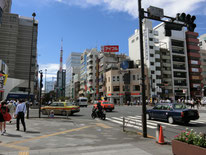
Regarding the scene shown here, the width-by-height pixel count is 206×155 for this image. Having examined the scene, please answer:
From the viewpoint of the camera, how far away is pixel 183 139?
5.09 m

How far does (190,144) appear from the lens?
186 inches

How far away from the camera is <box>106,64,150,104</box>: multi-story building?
58.7m

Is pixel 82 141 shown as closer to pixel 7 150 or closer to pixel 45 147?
pixel 45 147

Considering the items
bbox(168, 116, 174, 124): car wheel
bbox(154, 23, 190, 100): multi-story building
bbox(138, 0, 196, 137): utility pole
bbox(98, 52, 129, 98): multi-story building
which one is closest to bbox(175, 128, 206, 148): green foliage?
bbox(138, 0, 196, 137): utility pole

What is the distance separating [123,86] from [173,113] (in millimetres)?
48647

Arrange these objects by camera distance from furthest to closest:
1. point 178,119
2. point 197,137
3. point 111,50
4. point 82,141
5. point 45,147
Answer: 1. point 111,50
2. point 178,119
3. point 82,141
4. point 45,147
5. point 197,137

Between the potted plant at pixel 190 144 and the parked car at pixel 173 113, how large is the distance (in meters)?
7.24

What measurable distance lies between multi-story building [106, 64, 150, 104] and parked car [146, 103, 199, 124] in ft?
144

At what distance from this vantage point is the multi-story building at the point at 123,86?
58656 mm

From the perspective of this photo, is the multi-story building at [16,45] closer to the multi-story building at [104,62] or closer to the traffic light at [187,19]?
the multi-story building at [104,62]

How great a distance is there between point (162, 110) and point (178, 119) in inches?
70.5

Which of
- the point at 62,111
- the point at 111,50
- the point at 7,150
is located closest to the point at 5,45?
the point at 111,50

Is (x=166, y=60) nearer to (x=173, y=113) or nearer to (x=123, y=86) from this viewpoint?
(x=123, y=86)

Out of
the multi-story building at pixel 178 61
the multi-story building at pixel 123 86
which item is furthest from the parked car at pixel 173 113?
the multi-story building at pixel 178 61
